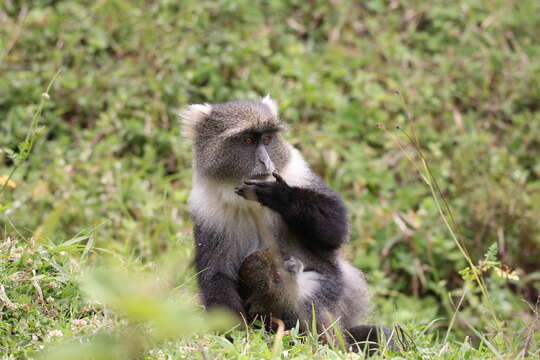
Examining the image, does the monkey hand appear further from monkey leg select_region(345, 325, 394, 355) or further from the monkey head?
monkey leg select_region(345, 325, 394, 355)

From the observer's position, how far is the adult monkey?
3857 mm

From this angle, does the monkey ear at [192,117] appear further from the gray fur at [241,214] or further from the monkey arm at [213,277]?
the monkey arm at [213,277]

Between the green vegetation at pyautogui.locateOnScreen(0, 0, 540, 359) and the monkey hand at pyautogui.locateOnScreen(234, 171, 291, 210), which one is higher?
the monkey hand at pyautogui.locateOnScreen(234, 171, 291, 210)


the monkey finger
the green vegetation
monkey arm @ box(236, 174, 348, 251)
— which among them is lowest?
the green vegetation

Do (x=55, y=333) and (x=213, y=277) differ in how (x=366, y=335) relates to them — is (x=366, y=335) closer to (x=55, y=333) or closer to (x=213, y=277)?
(x=213, y=277)

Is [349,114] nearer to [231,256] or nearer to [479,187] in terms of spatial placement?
[479,187]

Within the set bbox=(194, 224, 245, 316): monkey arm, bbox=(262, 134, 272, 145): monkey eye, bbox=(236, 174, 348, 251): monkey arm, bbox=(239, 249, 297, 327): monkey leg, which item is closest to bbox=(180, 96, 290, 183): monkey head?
bbox=(262, 134, 272, 145): monkey eye

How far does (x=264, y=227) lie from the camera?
13.5 ft

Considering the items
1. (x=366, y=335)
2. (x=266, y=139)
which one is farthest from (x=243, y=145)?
(x=366, y=335)

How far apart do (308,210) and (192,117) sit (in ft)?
3.42

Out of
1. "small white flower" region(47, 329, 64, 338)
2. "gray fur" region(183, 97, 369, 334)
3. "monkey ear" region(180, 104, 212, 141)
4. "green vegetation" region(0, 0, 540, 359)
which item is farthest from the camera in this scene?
"green vegetation" region(0, 0, 540, 359)

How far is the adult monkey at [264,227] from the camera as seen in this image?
152 inches

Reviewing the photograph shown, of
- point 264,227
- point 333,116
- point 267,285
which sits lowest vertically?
point 333,116

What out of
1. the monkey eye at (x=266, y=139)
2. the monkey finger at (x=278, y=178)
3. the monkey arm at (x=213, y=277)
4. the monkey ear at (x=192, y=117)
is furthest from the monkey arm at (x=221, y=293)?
the monkey ear at (x=192, y=117)
